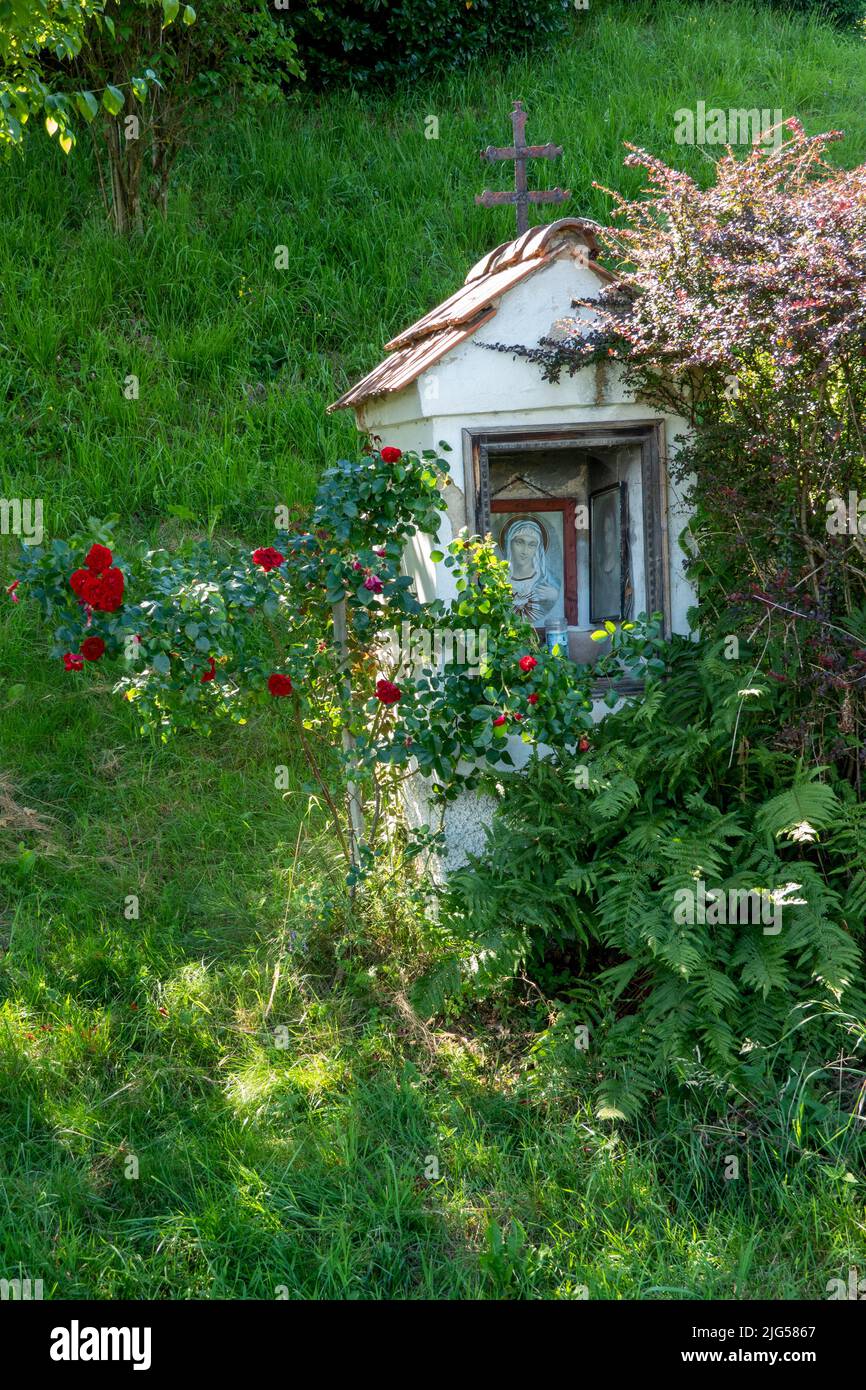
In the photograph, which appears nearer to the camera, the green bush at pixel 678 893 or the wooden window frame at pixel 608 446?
the green bush at pixel 678 893

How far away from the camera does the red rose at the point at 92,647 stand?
3.99 m

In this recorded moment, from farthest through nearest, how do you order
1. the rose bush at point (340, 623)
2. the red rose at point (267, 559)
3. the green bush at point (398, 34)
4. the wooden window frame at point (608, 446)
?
the green bush at point (398, 34) → the wooden window frame at point (608, 446) → the red rose at point (267, 559) → the rose bush at point (340, 623)

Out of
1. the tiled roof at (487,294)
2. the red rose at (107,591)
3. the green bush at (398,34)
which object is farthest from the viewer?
the green bush at (398,34)

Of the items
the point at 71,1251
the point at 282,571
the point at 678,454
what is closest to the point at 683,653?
the point at 678,454

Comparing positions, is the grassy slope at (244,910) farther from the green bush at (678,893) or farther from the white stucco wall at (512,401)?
the white stucco wall at (512,401)

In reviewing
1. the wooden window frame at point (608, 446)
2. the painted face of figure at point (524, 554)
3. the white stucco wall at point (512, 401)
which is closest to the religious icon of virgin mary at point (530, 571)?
the painted face of figure at point (524, 554)

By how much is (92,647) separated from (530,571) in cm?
217

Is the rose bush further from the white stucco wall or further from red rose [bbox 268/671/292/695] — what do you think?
the white stucco wall

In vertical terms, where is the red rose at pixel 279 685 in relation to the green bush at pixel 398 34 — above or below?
below

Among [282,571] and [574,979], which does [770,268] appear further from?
[574,979]

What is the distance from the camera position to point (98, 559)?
12.7ft

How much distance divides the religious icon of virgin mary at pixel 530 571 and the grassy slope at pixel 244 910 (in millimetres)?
1525

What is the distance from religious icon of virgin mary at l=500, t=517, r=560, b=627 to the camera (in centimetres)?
523

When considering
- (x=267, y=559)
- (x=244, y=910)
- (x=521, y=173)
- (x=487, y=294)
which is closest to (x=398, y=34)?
(x=521, y=173)
